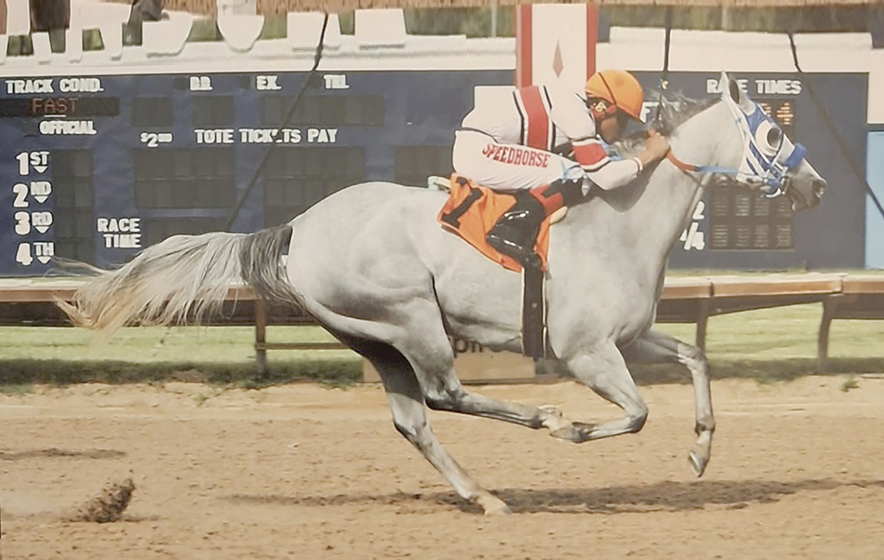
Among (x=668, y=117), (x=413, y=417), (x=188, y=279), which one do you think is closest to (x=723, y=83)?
(x=668, y=117)

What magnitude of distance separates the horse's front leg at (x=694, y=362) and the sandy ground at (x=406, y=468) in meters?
→ 0.05

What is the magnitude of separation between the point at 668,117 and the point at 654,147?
142mm

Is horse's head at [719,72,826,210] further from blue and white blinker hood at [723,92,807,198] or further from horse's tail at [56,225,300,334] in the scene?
horse's tail at [56,225,300,334]

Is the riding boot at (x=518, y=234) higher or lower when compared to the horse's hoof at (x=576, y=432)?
higher

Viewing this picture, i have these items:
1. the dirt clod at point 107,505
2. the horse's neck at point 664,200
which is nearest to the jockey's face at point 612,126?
the horse's neck at point 664,200

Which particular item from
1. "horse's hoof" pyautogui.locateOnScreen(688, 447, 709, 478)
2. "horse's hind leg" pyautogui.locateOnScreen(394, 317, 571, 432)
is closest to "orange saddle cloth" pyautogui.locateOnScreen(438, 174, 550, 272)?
"horse's hind leg" pyautogui.locateOnScreen(394, 317, 571, 432)

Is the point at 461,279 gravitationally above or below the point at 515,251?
below

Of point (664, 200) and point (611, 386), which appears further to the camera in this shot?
point (664, 200)

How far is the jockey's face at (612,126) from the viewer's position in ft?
18.4

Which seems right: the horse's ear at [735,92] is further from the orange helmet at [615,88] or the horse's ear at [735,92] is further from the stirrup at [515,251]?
the stirrup at [515,251]

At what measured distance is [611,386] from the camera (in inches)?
220

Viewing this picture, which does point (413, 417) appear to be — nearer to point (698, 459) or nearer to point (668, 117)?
point (698, 459)

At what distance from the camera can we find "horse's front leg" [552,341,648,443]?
557cm

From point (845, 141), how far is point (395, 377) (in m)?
2.22
